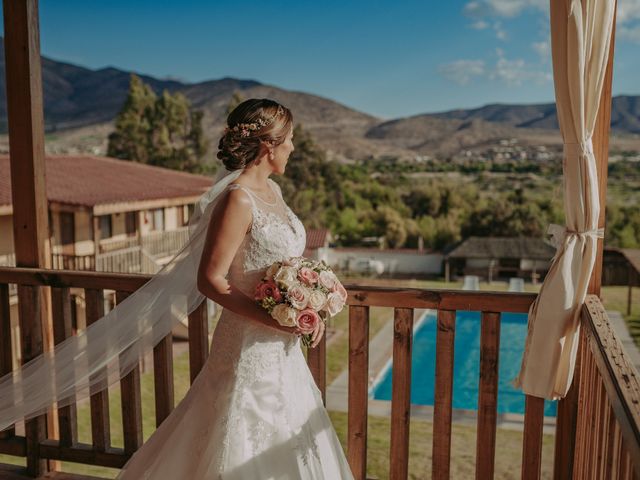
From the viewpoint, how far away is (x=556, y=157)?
123 ft

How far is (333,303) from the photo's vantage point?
1.91 m

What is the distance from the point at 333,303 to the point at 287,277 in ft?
0.62

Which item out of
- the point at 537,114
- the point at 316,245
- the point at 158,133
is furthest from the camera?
the point at 537,114

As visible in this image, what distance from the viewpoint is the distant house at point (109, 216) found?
45.9 feet

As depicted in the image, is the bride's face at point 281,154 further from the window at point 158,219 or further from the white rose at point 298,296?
the window at point 158,219

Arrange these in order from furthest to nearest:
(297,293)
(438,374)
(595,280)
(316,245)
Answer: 1. (316,245)
2. (438,374)
3. (595,280)
4. (297,293)

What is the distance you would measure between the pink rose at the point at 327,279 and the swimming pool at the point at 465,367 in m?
10.4

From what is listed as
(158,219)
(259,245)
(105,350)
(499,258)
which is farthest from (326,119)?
(259,245)

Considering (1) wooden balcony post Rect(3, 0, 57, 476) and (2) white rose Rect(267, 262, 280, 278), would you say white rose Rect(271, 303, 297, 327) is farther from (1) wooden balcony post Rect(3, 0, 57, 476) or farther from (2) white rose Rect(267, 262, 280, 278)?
(1) wooden balcony post Rect(3, 0, 57, 476)

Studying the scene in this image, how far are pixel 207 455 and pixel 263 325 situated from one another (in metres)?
0.43

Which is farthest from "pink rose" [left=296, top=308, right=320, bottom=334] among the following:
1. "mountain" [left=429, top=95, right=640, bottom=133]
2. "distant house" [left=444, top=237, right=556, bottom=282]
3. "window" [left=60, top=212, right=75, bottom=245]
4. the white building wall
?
"mountain" [left=429, top=95, right=640, bottom=133]

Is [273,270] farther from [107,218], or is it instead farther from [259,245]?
[107,218]

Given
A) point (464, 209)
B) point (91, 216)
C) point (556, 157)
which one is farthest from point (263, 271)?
point (556, 157)

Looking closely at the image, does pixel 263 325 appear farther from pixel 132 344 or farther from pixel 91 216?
pixel 91 216
